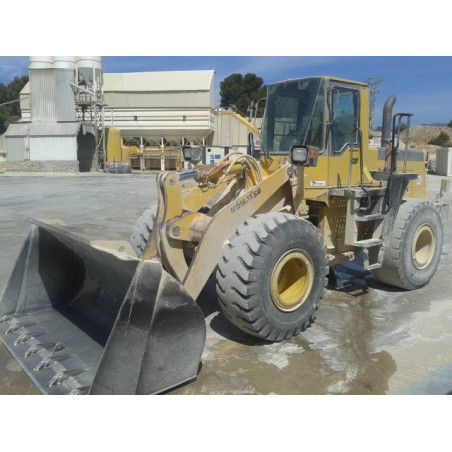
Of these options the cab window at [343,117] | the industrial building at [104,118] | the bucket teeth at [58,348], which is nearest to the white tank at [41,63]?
the industrial building at [104,118]

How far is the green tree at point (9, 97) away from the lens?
2785 inches

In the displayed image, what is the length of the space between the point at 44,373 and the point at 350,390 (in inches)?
92.8

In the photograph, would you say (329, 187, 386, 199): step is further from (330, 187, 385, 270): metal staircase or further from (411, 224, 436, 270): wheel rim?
(411, 224, 436, 270): wheel rim

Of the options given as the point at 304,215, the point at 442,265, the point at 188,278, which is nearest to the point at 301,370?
the point at 188,278

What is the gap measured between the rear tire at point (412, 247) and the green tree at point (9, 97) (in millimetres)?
71427

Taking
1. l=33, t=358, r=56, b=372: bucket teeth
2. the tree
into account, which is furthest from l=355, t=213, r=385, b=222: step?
the tree

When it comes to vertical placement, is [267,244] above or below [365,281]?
above

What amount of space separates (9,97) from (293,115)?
76.4 meters

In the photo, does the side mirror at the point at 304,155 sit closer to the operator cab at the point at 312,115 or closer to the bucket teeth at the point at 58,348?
the operator cab at the point at 312,115

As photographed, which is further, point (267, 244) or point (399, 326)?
point (399, 326)

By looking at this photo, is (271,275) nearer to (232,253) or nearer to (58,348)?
(232,253)

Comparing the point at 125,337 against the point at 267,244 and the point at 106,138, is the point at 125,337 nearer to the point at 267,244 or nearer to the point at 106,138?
the point at 267,244
